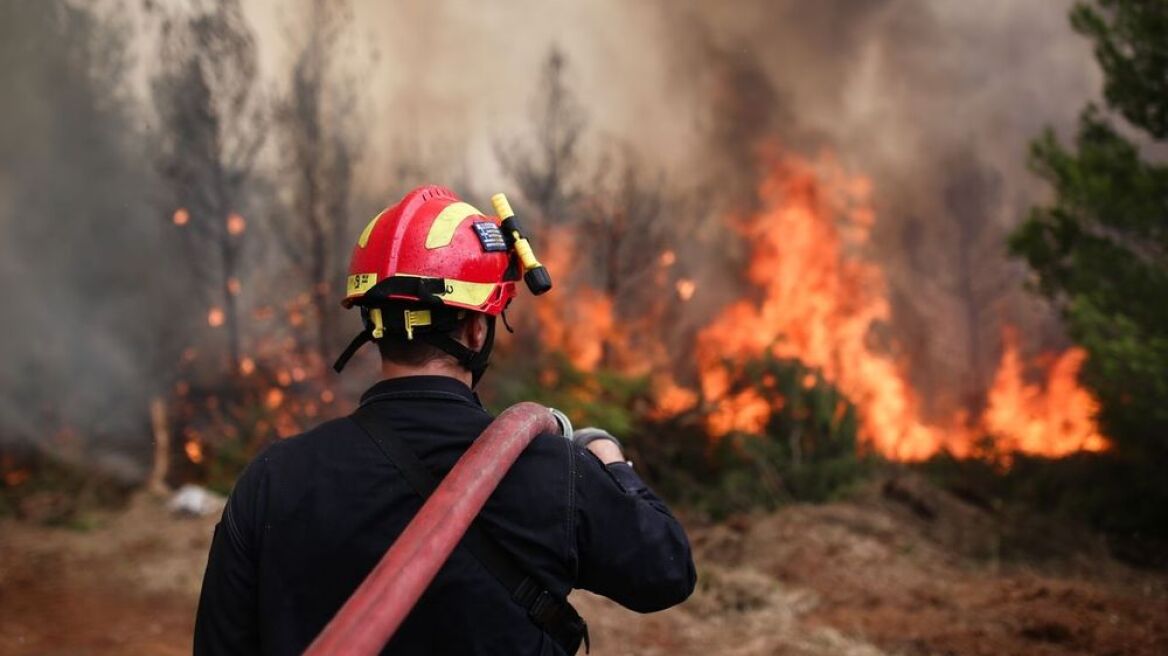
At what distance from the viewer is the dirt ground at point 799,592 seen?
22.7ft

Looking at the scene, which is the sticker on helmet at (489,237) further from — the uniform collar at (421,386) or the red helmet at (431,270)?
the uniform collar at (421,386)

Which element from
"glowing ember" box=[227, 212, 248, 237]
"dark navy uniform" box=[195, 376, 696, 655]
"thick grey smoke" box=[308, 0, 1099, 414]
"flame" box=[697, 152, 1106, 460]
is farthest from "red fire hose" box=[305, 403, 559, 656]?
"thick grey smoke" box=[308, 0, 1099, 414]

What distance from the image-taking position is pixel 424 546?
173cm

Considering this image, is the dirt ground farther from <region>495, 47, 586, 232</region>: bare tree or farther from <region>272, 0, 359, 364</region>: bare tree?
<region>495, 47, 586, 232</region>: bare tree

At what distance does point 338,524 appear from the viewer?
1.92 meters

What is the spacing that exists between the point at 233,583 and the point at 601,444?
36.3 inches

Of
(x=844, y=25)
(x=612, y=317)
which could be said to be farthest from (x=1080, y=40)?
(x=612, y=317)

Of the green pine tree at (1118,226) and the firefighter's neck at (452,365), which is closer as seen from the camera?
the firefighter's neck at (452,365)

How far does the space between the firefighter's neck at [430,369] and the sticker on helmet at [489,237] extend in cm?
32

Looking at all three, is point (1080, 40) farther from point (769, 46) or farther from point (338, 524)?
point (338, 524)

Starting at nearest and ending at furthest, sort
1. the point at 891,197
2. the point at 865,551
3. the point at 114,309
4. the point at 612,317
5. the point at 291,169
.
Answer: the point at 865,551 → the point at 114,309 → the point at 291,169 → the point at 612,317 → the point at 891,197

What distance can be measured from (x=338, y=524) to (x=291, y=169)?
51.2ft

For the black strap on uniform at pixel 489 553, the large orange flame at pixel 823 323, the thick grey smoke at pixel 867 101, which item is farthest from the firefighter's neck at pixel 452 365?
the thick grey smoke at pixel 867 101

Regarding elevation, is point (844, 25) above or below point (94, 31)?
above
